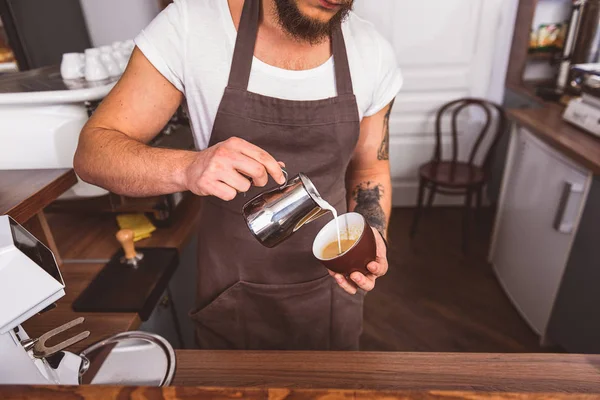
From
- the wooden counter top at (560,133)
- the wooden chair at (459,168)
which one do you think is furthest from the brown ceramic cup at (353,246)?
the wooden chair at (459,168)

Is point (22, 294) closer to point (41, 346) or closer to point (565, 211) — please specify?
point (41, 346)

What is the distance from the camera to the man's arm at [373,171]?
4.06ft

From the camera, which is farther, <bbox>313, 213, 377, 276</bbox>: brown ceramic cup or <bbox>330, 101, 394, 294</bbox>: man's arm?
<bbox>330, 101, 394, 294</bbox>: man's arm

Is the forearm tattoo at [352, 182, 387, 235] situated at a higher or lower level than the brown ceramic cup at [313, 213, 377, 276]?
lower

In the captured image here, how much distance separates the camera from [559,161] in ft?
6.23

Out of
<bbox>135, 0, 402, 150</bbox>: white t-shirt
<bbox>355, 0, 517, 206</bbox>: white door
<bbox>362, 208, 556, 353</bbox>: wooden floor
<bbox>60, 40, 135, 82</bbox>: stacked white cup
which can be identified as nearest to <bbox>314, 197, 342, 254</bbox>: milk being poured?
<bbox>135, 0, 402, 150</bbox>: white t-shirt

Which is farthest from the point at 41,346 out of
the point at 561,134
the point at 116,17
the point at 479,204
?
the point at 479,204

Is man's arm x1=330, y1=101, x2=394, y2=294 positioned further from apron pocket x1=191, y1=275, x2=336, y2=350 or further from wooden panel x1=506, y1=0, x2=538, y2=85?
wooden panel x1=506, y1=0, x2=538, y2=85

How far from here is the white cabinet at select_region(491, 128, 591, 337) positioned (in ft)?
6.10

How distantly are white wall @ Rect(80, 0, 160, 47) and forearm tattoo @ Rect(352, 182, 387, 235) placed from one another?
2148 millimetres

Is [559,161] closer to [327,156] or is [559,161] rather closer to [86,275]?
[327,156]

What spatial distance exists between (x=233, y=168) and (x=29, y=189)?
0.55 metres

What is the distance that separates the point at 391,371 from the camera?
0.86 m

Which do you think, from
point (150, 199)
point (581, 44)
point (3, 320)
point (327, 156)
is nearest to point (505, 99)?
point (581, 44)
